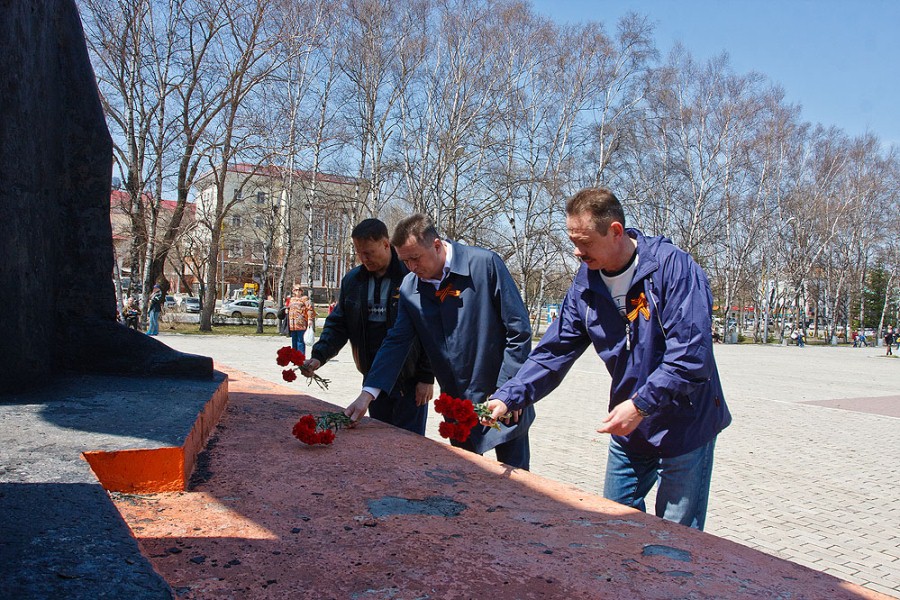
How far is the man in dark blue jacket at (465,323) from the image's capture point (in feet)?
10.7

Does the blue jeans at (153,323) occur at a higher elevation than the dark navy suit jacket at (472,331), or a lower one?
lower

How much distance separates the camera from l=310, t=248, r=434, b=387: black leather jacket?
3.84 metres

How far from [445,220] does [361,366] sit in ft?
72.9

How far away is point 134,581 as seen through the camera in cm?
126

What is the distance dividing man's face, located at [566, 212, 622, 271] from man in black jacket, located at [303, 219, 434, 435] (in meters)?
1.42

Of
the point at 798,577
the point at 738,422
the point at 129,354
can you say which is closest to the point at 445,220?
the point at 738,422

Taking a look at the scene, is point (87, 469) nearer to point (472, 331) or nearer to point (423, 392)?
point (472, 331)

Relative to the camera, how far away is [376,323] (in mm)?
4004

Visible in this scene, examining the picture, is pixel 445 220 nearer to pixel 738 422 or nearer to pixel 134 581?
pixel 738 422

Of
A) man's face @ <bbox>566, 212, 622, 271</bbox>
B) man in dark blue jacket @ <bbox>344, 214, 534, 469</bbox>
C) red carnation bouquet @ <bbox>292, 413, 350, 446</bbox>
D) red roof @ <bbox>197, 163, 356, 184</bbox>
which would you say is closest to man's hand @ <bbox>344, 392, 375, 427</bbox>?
man in dark blue jacket @ <bbox>344, 214, 534, 469</bbox>

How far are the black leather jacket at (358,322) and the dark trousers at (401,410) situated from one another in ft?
0.31

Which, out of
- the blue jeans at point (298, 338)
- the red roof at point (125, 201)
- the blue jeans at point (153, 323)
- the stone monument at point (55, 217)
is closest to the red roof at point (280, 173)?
the red roof at point (125, 201)

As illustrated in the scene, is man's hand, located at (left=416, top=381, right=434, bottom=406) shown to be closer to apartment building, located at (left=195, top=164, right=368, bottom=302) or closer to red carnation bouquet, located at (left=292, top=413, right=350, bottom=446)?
red carnation bouquet, located at (left=292, top=413, right=350, bottom=446)

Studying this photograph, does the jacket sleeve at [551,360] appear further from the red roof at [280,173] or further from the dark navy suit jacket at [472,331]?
the red roof at [280,173]
